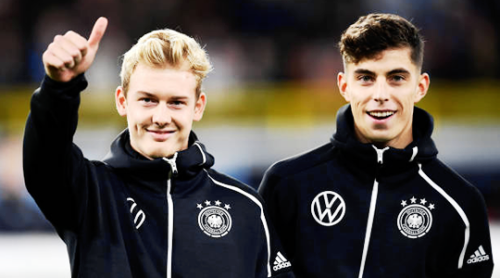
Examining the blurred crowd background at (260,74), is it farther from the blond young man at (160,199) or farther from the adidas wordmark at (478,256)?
the blond young man at (160,199)

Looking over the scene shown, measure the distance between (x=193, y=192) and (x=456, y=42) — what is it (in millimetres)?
7556

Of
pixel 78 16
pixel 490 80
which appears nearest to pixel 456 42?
pixel 490 80

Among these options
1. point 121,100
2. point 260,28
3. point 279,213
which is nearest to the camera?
point 121,100

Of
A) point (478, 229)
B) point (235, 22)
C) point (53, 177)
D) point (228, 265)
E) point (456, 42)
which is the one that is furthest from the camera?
point (235, 22)

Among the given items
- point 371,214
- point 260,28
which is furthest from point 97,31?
point 260,28

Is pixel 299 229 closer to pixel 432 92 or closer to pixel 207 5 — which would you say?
pixel 432 92

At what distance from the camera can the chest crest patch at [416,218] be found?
3.55m

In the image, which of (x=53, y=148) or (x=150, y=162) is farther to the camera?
(x=150, y=162)

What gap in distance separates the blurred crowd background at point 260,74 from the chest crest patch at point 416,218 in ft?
18.5

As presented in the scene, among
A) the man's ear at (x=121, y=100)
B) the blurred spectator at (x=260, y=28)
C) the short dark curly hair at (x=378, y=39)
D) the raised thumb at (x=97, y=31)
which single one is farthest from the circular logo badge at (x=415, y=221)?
the blurred spectator at (x=260, y=28)

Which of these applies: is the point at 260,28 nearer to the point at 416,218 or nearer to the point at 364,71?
the point at 364,71

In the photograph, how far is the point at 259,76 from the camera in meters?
10.0

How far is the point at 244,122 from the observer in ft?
30.9

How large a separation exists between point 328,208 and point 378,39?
2.39ft
